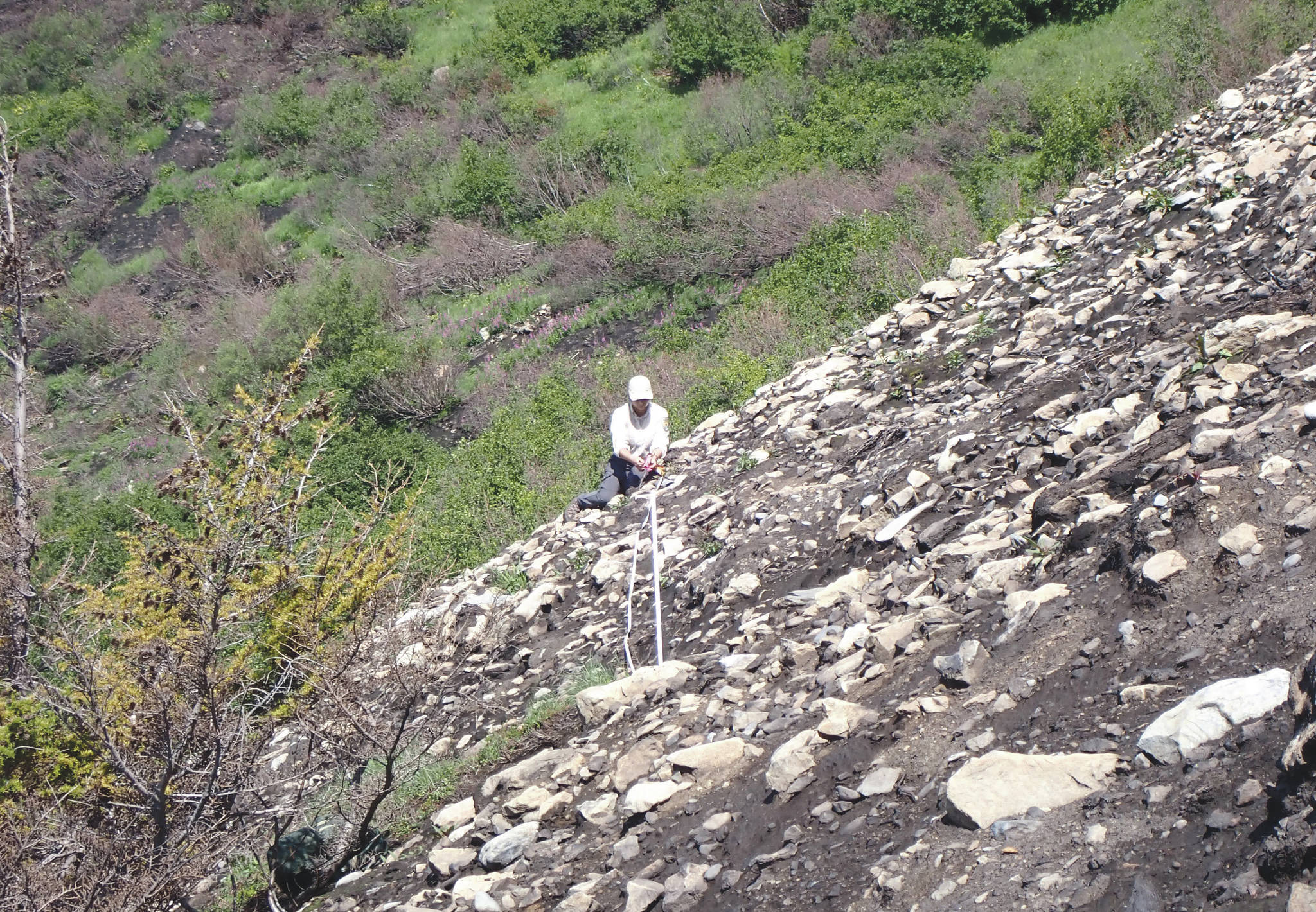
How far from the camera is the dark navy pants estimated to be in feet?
27.7

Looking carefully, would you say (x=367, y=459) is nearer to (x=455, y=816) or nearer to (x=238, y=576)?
(x=238, y=576)

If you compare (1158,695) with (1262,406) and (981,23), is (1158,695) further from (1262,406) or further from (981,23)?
(981,23)

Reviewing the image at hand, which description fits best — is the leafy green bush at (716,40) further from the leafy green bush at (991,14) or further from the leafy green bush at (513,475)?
the leafy green bush at (513,475)

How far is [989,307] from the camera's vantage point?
26.4 ft

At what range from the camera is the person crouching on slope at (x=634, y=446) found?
8.30 metres

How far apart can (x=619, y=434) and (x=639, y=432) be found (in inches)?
6.2

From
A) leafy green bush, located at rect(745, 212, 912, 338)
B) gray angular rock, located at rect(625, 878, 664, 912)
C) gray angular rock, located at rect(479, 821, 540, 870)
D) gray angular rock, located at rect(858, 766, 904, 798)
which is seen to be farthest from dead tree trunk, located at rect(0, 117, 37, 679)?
leafy green bush, located at rect(745, 212, 912, 338)

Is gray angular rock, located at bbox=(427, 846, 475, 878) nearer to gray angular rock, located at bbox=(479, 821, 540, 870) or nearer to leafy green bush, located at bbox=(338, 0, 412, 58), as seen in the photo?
gray angular rock, located at bbox=(479, 821, 540, 870)

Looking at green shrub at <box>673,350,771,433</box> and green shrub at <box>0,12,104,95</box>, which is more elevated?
green shrub at <box>0,12,104,95</box>

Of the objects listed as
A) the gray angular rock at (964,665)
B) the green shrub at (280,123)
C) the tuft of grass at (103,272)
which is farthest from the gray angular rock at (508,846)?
the green shrub at (280,123)

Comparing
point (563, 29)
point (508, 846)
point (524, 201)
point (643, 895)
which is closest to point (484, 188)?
point (524, 201)

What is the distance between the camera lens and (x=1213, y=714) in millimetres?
2596

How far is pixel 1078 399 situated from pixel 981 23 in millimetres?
19155

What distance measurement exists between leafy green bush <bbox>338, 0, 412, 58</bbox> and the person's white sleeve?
30.7 m
